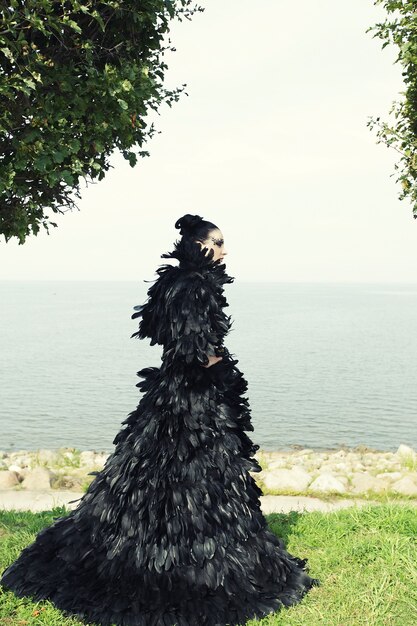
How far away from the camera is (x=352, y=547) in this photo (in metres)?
7.53

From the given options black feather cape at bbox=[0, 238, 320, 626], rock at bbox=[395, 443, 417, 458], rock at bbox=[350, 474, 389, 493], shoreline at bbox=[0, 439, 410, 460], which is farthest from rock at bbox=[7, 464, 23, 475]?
rock at bbox=[395, 443, 417, 458]

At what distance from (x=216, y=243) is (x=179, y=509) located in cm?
251

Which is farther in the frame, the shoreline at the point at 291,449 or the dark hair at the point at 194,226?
the shoreline at the point at 291,449

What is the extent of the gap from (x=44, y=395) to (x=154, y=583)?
26919 millimetres

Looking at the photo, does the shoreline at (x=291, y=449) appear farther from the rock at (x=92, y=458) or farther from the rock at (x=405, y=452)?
the rock at (x=405, y=452)

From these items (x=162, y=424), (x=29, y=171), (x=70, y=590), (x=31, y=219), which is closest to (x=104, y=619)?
(x=70, y=590)

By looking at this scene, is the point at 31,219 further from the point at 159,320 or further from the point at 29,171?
the point at 159,320

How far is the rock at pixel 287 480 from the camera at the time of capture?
12359mm

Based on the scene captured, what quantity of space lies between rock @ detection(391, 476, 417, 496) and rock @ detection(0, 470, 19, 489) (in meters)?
7.52

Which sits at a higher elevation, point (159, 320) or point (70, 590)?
point (159, 320)

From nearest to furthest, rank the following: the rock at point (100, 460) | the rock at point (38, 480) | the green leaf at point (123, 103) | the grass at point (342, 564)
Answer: the grass at point (342, 564)
the green leaf at point (123, 103)
the rock at point (38, 480)
the rock at point (100, 460)

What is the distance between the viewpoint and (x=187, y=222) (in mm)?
6332

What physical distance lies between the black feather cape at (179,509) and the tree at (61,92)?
6.69 ft

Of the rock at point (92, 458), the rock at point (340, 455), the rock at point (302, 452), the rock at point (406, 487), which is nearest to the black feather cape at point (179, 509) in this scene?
the rock at point (406, 487)
